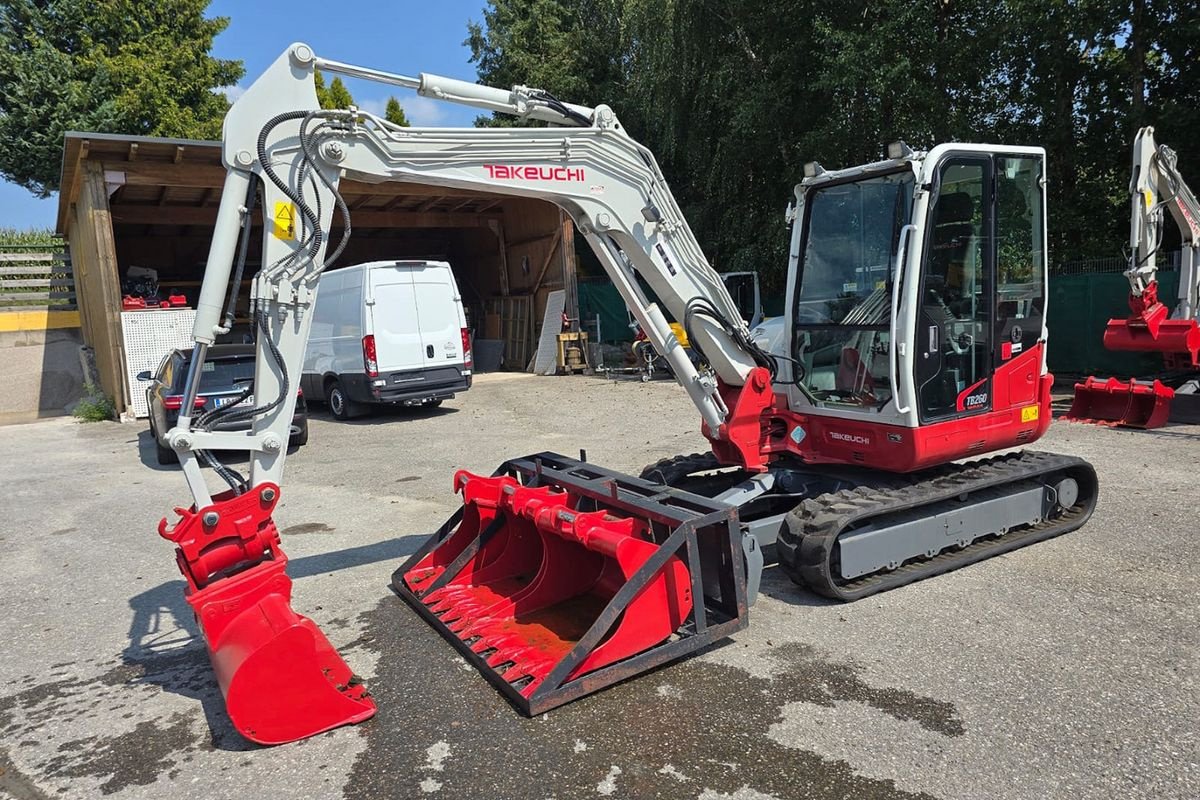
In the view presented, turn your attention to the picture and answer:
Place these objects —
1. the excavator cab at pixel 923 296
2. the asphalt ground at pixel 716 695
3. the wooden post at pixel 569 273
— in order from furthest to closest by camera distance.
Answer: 1. the wooden post at pixel 569 273
2. the excavator cab at pixel 923 296
3. the asphalt ground at pixel 716 695

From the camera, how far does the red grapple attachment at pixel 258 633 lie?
3.63 m

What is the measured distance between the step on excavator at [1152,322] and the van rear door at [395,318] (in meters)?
9.65

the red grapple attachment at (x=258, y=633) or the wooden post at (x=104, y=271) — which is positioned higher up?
the wooden post at (x=104, y=271)

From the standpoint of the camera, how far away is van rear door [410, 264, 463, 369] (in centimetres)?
1327

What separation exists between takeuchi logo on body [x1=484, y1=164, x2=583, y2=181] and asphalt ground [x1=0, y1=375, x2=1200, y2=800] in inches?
108

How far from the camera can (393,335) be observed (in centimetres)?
1298

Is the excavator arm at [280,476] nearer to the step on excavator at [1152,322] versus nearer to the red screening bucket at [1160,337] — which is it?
the step on excavator at [1152,322]

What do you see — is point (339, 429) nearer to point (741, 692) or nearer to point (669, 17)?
point (741, 692)

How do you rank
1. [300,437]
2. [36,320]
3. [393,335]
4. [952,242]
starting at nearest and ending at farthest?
[952,242] < [300,437] < [393,335] < [36,320]

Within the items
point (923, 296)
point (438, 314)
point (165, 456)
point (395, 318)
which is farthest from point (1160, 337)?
point (165, 456)

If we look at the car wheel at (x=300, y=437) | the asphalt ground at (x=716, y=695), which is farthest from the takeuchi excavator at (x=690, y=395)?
the car wheel at (x=300, y=437)

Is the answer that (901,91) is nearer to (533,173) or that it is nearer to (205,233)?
(533,173)

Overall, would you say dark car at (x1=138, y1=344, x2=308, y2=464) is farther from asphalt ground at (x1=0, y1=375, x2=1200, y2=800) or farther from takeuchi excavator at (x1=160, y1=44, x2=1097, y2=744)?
takeuchi excavator at (x1=160, y1=44, x2=1097, y2=744)

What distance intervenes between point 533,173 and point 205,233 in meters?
21.9
